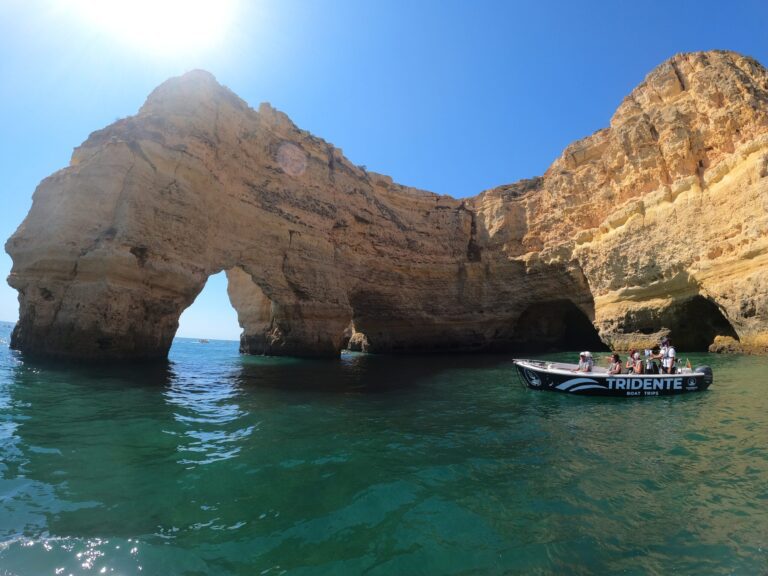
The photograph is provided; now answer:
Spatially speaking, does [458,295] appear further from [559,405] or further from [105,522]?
[105,522]

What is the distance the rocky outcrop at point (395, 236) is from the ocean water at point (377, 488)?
794 centimetres

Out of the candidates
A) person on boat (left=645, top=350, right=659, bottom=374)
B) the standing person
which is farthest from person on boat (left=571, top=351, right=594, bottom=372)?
the standing person

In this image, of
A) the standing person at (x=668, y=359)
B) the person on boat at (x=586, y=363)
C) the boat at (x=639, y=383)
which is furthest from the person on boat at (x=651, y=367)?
the person on boat at (x=586, y=363)

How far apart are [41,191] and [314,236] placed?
1155 cm

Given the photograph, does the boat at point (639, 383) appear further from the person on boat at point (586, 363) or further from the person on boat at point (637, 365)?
the person on boat at point (637, 365)

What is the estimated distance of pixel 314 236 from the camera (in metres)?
21.9

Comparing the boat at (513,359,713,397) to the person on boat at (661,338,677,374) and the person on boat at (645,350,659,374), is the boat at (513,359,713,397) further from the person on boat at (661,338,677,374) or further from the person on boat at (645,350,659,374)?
the person on boat at (645,350,659,374)

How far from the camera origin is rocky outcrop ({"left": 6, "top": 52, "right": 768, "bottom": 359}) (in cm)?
1501

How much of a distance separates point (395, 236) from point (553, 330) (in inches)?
559

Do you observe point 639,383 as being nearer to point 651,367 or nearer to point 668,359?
point 651,367

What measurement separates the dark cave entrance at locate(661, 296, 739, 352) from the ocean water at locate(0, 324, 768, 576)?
12.4 m

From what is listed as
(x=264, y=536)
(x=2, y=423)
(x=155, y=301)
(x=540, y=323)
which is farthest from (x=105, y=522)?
(x=540, y=323)

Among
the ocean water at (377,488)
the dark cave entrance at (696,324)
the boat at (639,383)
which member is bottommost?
the ocean water at (377,488)

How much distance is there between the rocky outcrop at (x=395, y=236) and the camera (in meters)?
15.0
